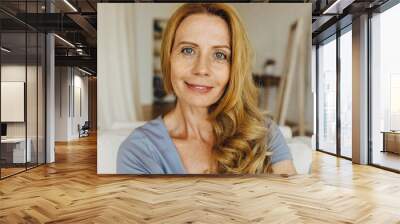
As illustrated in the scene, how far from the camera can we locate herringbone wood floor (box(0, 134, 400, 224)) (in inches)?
168

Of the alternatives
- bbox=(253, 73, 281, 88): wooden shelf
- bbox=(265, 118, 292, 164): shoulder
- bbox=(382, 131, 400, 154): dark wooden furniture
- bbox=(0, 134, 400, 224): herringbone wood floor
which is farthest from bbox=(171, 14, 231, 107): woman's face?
bbox=(382, 131, 400, 154): dark wooden furniture

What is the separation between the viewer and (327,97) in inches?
440

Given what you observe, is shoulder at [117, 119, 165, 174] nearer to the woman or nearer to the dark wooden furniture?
the woman

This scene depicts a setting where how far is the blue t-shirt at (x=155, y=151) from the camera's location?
666 cm

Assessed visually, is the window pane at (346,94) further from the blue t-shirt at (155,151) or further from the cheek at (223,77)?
the cheek at (223,77)

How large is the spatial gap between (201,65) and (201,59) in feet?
0.32

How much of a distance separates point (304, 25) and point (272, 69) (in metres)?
0.95

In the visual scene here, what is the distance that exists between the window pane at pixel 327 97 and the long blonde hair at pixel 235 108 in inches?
184

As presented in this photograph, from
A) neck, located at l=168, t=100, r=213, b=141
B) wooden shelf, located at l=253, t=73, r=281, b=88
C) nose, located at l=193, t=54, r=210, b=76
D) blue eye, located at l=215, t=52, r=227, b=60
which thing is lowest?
neck, located at l=168, t=100, r=213, b=141

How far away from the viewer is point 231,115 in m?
6.72

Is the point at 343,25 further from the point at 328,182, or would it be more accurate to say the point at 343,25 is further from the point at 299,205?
the point at 299,205

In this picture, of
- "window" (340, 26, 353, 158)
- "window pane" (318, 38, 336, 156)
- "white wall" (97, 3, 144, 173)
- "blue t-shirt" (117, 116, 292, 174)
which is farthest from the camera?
"window pane" (318, 38, 336, 156)

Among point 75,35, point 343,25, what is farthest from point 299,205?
point 75,35

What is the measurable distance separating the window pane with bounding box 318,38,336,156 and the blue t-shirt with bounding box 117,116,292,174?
175 inches
